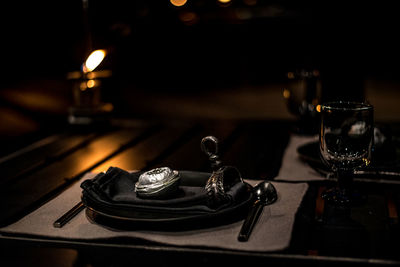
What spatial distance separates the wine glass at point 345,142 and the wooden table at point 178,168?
47 mm

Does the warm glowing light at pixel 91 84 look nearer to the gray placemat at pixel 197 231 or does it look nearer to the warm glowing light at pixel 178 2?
the gray placemat at pixel 197 231

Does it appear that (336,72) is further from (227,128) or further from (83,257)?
(83,257)

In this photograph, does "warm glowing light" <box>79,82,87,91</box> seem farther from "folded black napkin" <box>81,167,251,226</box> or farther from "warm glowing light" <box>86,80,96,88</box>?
"folded black napkin" <box>81,167,251,226</box>

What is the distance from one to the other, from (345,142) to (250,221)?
0.81ft

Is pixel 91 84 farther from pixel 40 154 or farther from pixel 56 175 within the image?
pixel 56 175

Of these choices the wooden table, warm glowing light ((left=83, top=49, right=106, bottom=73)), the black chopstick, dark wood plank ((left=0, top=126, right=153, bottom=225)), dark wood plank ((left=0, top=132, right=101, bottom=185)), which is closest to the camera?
the wooden table

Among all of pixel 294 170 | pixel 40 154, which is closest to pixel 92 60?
pixel 40 154

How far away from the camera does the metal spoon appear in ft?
2.34

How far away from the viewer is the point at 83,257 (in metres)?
0.68

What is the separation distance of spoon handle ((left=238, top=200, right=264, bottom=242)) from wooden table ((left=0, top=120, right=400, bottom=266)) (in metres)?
0.04

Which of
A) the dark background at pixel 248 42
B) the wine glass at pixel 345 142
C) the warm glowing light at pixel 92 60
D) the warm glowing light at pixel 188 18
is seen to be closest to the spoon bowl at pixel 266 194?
the wine glass at pixel 345 142

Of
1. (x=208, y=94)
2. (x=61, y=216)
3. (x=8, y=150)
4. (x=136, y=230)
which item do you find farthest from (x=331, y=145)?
(x=208, y=94)

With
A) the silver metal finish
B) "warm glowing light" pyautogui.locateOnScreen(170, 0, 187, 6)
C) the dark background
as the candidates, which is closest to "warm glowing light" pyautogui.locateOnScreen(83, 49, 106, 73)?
the silver metal finish

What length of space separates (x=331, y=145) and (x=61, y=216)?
0.48 metres
